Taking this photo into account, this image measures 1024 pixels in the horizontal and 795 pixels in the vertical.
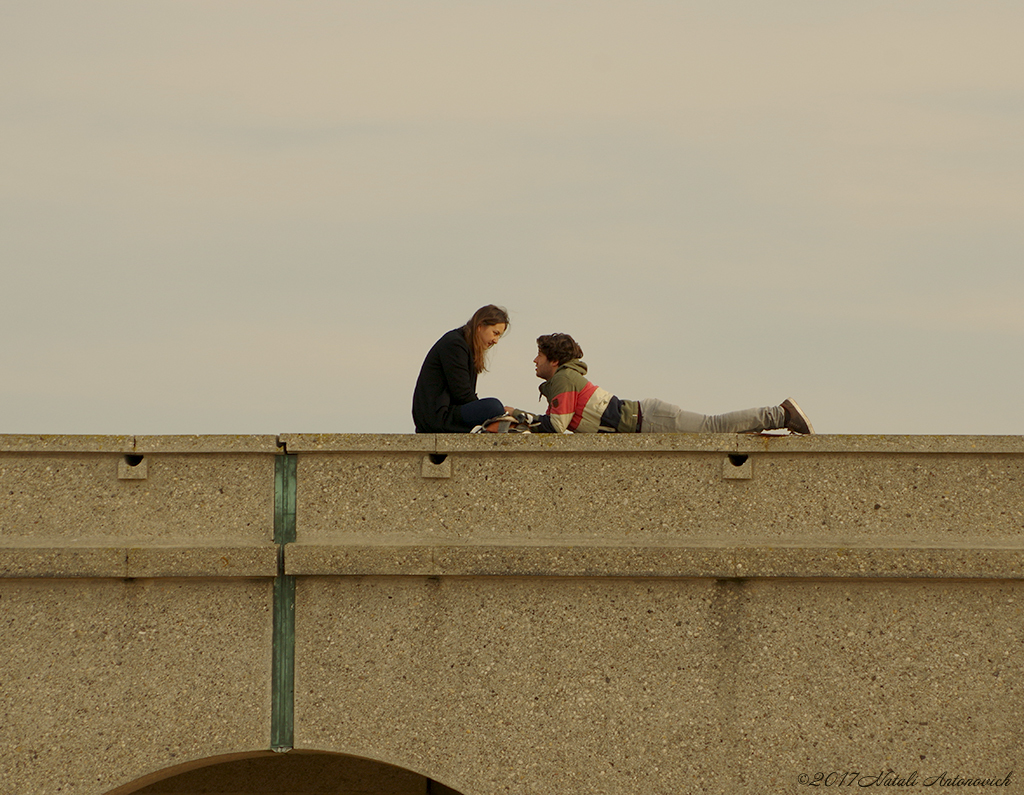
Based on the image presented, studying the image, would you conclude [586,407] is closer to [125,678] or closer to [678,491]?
[678,491]

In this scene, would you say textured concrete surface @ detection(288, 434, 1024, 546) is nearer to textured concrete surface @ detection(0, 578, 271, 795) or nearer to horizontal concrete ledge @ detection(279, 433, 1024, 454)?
horizontal concrete ledge @ detection(279, 433, 1024, 454)

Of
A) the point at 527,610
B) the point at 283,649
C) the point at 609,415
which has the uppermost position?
the point at 609,415

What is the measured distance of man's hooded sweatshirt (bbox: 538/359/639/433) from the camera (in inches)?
293

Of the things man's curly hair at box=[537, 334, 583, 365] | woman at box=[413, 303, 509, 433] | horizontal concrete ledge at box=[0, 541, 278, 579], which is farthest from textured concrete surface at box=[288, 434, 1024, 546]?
man's curly hair at box=[537, 334, 583, 365]

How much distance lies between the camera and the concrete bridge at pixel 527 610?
21.4 feet

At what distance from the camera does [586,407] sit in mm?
7465

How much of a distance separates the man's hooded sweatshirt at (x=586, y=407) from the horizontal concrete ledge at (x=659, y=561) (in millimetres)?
1152

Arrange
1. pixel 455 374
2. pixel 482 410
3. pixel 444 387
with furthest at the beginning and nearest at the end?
pixel 444 387, pixel 455 374, pixel 482 410

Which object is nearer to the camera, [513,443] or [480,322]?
[513,443]

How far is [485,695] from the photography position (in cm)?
659

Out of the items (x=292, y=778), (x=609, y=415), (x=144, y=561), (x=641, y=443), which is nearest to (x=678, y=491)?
(x=641, y=443)

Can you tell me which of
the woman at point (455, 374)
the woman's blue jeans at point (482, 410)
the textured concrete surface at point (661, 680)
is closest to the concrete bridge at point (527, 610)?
the textured concrete surface at point (661, 680)

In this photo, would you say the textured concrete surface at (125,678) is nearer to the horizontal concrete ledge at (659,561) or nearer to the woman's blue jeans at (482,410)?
the horizontal concrete ledge at (659,561)

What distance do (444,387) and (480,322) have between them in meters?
0.52
